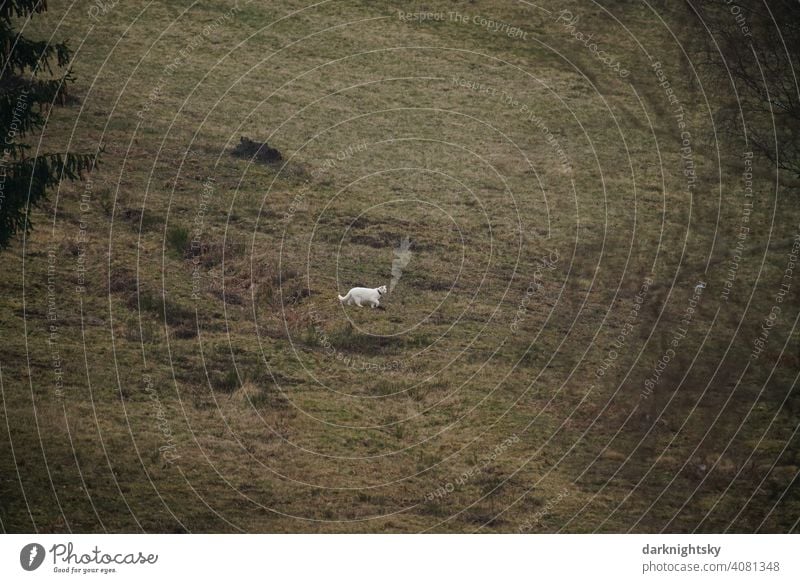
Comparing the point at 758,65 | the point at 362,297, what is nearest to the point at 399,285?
the point at 362,297

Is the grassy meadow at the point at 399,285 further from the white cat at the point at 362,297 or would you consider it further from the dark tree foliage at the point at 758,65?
the dark tree foliage at the point at 758,65

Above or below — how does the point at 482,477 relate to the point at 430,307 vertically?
below

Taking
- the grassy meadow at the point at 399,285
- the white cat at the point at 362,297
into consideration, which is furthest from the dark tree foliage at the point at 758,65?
the white cat at the point at 362,297

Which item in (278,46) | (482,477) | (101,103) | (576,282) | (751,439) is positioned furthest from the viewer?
(278,46)

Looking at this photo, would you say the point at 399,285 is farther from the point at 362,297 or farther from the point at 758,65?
the point at 758,65

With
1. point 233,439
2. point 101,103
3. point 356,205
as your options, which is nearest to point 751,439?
point 233,439
